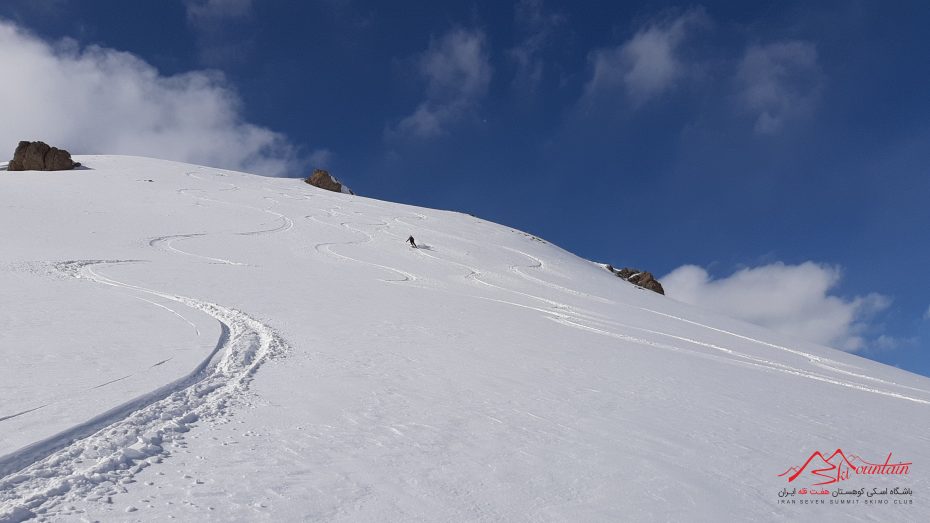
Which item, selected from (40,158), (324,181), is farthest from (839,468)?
(40,158)

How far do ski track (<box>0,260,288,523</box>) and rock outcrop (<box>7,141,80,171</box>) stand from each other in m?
57.5

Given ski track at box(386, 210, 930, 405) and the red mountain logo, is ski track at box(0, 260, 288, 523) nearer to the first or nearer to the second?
the red mountain logo

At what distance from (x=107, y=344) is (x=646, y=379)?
29.8ft

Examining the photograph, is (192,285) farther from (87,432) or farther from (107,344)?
(87,432)

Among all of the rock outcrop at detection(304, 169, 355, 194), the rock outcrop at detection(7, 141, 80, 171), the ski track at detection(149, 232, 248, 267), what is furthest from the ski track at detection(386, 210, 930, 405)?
the rock outcrop at detection(7, 141, 80, 171)

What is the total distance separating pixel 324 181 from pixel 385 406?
6160cm

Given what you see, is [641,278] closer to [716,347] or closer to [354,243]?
[354,243]

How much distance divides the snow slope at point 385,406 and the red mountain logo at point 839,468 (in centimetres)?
16

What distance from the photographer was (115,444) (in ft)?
14.5

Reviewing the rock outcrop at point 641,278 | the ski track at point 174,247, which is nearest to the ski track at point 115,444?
the ski track at point 174,247

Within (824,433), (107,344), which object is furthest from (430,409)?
(824,433)

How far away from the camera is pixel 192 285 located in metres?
13.7

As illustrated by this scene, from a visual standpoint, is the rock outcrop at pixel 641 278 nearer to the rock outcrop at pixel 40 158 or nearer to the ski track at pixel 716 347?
the ski track at pixel 716 347

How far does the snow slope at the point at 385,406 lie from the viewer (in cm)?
409
